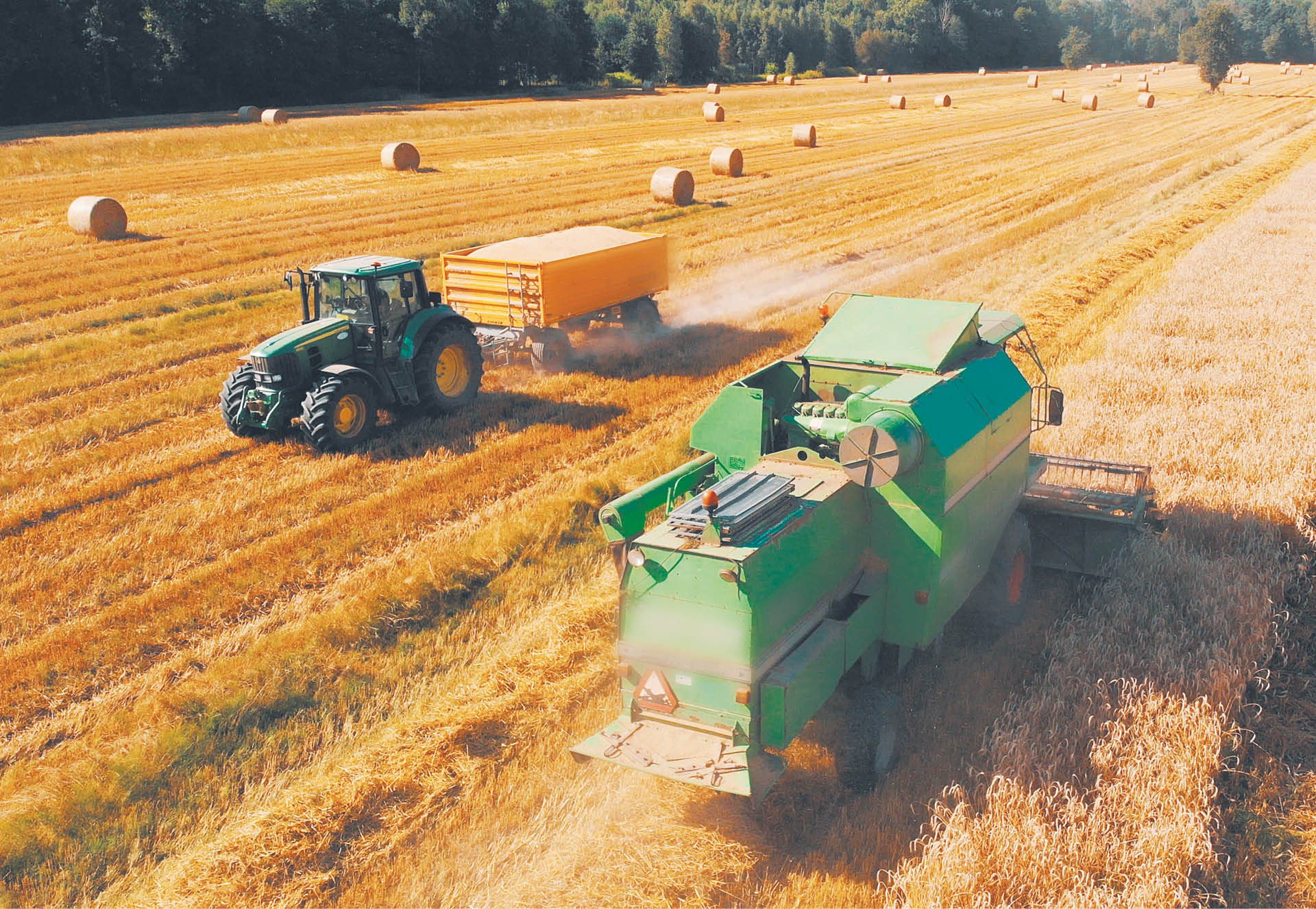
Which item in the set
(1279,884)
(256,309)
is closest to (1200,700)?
(1279,884)

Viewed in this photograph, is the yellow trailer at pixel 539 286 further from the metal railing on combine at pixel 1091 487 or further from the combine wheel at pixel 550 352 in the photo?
the metal railing on combine at pixel 1091 487

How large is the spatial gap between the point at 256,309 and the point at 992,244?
15.1 meters

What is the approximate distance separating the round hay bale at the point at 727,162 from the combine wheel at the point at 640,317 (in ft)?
55.5

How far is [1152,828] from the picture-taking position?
6.08 m

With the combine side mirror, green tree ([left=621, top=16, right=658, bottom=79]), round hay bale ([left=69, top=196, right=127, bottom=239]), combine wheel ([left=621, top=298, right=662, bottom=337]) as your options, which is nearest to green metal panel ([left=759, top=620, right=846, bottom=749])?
the combine side mirror

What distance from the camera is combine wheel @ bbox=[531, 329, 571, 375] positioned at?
52.2 ft

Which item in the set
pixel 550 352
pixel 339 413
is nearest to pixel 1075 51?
pixel 550 352

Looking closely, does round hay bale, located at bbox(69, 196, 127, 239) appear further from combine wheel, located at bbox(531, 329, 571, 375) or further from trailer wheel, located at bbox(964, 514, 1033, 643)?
trailer wheel, located at bbox(964, 514, 1033, 643)

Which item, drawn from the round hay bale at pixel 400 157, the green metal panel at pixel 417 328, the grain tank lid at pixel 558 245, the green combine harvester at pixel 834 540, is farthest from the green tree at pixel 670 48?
the green combine harvester at pixel 834 540

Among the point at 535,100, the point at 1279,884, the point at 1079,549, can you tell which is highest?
the point at 535,100

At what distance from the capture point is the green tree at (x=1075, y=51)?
115438 mm

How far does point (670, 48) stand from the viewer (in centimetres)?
8550

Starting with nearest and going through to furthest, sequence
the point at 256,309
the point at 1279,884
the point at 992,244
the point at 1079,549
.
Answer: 1. the point at 1279,884
2. the point at 1079,549
3. the point at 256,309
4. the point at 992,244

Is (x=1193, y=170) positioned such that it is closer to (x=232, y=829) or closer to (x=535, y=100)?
(x=232, y=829)
